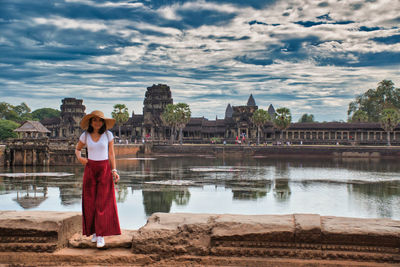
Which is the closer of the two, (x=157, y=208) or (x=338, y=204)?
(x=157, y=208)

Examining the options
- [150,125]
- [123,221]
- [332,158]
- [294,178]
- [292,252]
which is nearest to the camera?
[292,252]

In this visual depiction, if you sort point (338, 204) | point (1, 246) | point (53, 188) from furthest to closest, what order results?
1. point (53, 188)
2. point (338, 204)
3. point (1, 246)

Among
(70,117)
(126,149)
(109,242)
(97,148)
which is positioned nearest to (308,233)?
(109,242)

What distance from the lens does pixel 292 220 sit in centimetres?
562

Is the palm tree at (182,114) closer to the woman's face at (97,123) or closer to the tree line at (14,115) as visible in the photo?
the tree line at (14,115)

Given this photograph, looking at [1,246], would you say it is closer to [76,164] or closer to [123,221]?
[123,221]

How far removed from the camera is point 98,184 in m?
5.98

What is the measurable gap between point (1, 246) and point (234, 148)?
6670 cm

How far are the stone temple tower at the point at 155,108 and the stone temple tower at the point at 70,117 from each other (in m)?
19.3

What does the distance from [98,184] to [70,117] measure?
10728 centimetres

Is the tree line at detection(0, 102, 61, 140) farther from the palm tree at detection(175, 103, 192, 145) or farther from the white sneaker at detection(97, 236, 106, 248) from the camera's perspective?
the white sneaker at detection(97, 236, 106, 248)

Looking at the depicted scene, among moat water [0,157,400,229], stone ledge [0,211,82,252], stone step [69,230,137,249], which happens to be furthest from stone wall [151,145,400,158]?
stone ledge [0,211,82,252]

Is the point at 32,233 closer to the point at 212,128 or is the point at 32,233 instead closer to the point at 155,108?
the point at 212,128

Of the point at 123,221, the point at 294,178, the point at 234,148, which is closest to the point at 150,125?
the point at 234,148
